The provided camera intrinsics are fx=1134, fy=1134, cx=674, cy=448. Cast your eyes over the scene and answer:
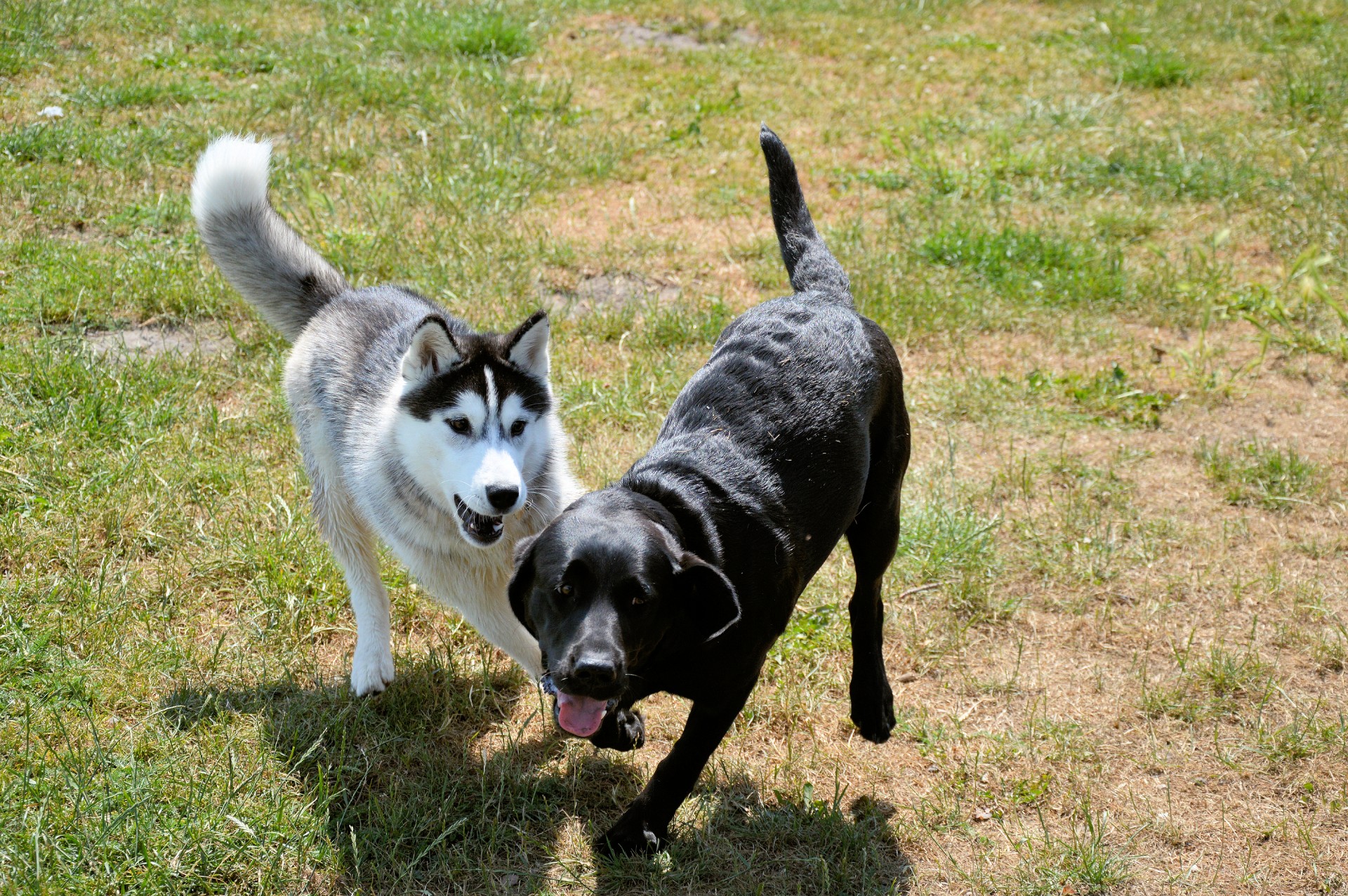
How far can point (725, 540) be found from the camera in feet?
9.30

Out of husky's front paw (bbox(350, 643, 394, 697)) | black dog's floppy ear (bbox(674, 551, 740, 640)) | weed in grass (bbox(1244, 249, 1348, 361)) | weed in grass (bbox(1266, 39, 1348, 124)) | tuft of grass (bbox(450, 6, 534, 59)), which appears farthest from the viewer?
tuft of grass (bbox(450, 6, 534, 59))

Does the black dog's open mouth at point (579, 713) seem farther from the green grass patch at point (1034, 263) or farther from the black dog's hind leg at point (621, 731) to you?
the green grass patch at point (1034, 263)

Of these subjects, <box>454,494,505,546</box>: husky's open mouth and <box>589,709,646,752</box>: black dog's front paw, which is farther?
<box>454,494,505,546</box>: husky's open mouth

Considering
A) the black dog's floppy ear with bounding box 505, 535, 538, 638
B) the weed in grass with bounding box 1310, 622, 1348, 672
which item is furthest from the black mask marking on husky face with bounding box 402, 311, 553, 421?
the weed in grass with bounding box 1310, 622, 1348, 672

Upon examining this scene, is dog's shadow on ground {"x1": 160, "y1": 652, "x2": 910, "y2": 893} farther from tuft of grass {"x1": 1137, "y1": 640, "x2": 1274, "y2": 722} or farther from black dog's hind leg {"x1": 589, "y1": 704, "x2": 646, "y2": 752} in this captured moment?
tuft of grass {"x1": 1137, "y1": 640, "x2": 1274, "y2": 722}

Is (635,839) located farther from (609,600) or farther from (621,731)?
(609,600)

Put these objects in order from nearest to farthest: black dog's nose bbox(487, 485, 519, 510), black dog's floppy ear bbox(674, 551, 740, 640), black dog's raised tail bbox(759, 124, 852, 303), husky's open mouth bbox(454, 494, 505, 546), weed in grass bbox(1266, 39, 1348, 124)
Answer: black dog's floppy ear bbox(674, 551, 740, 640), black dog's nose bbox(487, 485, 519, 510), husky's open mouth bbox(454, 494, 505, 546), black dog's raised tail bbox(759, 124, 852, 303), weed in grass bbox(1266, 39, 1348, 124)

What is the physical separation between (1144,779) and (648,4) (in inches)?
321

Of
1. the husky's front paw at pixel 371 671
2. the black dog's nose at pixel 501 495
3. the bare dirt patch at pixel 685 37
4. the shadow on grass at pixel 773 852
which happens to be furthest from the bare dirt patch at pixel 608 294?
the bare dirt patch at pixel 685 37

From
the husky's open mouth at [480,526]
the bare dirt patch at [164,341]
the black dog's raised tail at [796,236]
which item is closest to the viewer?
the husky's open mouth at [480,526]

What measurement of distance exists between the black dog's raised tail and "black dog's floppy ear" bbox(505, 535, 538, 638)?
1.37m

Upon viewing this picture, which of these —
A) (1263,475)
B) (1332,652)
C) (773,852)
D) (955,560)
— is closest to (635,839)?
(773,852)

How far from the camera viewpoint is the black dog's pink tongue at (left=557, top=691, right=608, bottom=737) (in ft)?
8.46

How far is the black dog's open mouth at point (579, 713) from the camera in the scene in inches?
101
